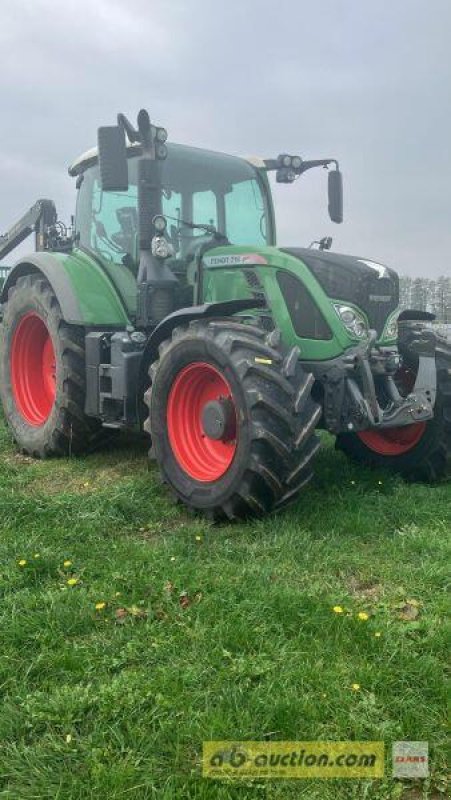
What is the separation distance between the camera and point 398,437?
5.71 m

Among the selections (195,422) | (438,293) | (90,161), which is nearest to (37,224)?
(90,161)

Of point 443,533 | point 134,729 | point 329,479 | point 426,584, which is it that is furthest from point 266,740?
point 329,479

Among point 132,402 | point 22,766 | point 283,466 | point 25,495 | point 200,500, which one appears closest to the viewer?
point 22,766

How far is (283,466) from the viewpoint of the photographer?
4098 millimetres

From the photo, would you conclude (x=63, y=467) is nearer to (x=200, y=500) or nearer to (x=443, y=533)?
(x=200, y=500)

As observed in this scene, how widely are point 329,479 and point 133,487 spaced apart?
1.48 meters

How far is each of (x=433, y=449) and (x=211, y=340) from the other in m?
2.10

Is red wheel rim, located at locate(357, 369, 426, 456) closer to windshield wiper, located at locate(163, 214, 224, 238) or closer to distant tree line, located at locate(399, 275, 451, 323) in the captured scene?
windshield wiper, located at locate(163, 214, 224, 238)

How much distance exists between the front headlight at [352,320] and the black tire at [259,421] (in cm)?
59

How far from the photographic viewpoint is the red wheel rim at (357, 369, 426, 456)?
18.2ft

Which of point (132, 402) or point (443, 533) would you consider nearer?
Answer: point (443, 533)

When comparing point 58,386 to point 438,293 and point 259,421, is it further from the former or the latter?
point 438,293

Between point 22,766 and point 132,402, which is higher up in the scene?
point 132,402

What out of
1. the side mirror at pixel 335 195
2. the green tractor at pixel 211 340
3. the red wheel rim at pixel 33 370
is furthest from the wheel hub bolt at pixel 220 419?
the red wheel rim at pixel 33 370
